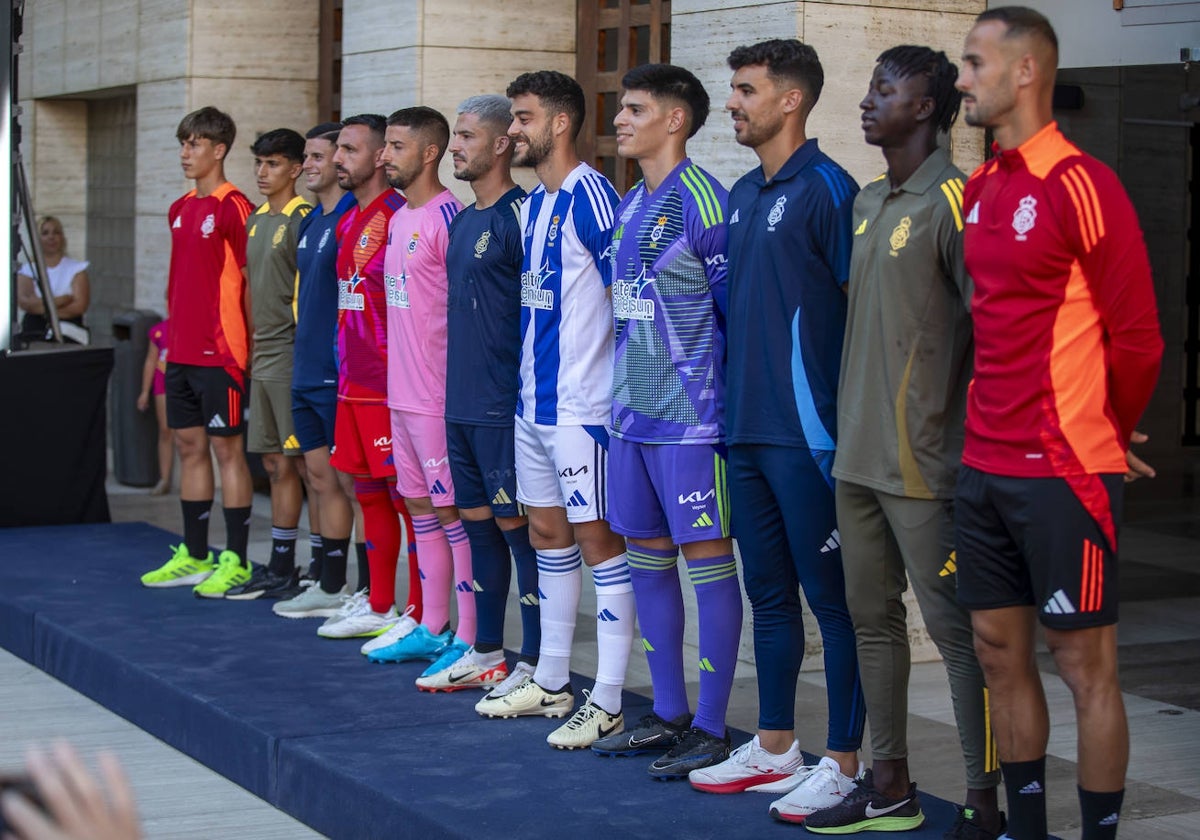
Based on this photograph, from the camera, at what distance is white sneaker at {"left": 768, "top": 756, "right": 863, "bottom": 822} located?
4289mm

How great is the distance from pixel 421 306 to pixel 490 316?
484mm

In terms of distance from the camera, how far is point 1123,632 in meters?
7.33

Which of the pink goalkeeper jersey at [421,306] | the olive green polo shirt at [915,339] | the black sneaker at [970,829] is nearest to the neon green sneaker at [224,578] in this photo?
the pink goalkeeper jersey at [421,306]

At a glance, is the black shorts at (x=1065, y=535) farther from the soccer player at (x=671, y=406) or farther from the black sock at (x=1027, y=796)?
the soccer player at (x=671, y=406)

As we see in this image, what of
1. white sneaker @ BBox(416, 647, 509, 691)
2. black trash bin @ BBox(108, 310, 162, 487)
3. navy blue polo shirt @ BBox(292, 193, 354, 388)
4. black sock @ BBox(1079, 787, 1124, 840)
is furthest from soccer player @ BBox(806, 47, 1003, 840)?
black trash bin @ BBox(108, 310, 162, 487)

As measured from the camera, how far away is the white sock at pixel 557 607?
17.9ft

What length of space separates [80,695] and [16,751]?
2.66ft

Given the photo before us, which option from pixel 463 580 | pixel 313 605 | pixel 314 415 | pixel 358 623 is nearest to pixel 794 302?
pixel 463 580

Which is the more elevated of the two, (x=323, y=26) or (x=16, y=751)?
(x=323, y=26)

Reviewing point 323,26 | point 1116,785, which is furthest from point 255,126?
point 1116,785

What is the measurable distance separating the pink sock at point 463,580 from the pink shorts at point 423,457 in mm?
123

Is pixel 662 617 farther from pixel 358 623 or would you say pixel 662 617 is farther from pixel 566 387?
pixel 358 623

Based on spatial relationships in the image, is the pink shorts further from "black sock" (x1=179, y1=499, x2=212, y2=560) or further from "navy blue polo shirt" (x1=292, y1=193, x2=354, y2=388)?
"black sock" (x1=179, y1=499, x2=212, y2=560)

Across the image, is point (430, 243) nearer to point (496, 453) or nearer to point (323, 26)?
point (496, 453)
